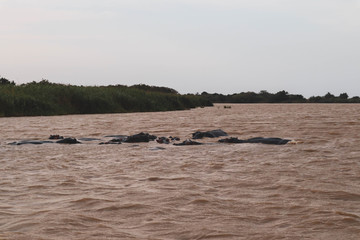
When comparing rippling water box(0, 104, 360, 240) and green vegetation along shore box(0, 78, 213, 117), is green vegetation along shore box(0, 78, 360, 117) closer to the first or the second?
green vegetation along shore box(0, 78, 213, 117)

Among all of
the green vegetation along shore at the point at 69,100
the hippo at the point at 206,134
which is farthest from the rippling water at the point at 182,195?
the green vegetation along shore at the point at 69,100

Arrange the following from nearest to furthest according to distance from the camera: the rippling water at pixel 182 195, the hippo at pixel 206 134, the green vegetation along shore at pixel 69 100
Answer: the rippling water at pixel 182 195 → the hippo at pixel 206 134 → the green vegetation along shore at pixel 69 100

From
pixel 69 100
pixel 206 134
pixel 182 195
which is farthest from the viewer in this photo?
pixel 69 100

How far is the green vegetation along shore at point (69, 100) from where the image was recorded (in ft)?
85.7

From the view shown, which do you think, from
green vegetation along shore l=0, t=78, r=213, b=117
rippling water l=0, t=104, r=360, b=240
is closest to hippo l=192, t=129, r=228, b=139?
Result: rippling water l=0, t=104, r=360, b=240

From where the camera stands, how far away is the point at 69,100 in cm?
3036

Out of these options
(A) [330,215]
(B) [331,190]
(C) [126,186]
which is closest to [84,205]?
(C) [126,186]

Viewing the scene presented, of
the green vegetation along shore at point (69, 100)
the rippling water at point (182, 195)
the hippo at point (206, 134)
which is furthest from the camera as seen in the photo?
the green vegetation along shore at point (69, 100)

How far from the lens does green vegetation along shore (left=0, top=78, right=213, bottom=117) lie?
26.1m

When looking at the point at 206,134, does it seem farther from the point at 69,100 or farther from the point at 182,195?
the point at 69,100

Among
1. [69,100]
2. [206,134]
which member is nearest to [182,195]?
[206,134]

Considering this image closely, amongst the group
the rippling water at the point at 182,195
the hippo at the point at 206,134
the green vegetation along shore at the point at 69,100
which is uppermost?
the green vegetation along shore at the point at 69,100

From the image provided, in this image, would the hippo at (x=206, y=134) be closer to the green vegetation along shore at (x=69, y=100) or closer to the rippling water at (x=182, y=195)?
the rippling water at (x=182, y=195)

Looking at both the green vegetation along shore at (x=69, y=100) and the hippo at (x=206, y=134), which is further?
the green vegetation along shore at (x=69, y=100)
